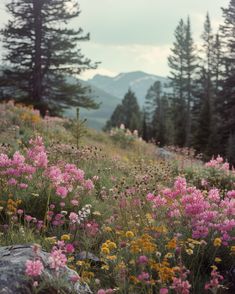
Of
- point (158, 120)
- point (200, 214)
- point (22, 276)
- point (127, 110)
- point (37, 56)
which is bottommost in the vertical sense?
point (158, 120)

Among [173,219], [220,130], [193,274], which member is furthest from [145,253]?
[220,130]

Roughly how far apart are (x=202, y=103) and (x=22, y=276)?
51.0m

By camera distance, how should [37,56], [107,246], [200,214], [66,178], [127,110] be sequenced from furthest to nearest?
Result: [127,110], [37,56], [66,178], [200,214], [107,246]

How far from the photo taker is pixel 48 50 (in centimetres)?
2748

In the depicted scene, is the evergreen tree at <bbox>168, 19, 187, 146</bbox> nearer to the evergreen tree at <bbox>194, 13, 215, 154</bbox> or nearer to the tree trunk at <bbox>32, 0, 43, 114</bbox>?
the evergreen tree at <bbox>194, 13, 215, 154</bbox>

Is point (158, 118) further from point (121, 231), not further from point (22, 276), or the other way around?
point (22, 276)

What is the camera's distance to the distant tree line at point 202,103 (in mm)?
36375

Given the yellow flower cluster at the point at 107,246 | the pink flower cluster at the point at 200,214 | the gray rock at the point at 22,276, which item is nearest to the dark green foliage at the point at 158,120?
the pink flower cluster at the point at 200,214

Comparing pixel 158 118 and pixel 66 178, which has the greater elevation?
pixel 66 178

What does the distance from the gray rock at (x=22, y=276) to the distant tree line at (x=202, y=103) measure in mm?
26147

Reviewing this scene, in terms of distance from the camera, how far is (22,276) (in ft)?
12.3

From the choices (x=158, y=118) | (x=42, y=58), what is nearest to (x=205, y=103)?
(x=42, y=58)

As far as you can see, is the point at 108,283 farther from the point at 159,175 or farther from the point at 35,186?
the point at 159,175

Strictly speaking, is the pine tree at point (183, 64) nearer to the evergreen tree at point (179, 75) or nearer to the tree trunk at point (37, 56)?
the evergreen tree at point (179, 75)
